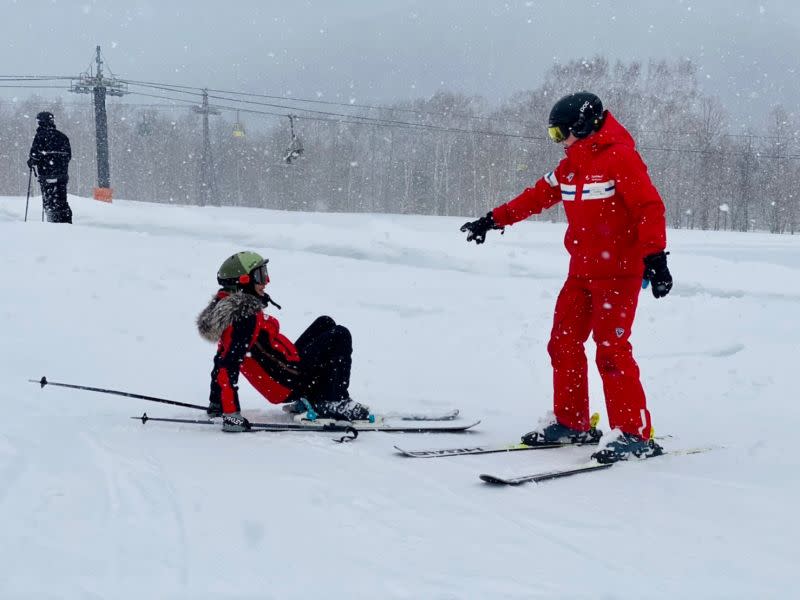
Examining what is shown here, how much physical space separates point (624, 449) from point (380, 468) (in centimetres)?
128

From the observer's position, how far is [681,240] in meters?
19.4

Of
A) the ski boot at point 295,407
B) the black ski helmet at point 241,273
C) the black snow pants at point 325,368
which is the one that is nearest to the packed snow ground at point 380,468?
the ski boot at point 295,407

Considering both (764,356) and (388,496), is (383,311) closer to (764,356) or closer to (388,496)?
(764,356)

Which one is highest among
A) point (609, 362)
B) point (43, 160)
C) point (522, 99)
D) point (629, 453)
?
point (522, 99)

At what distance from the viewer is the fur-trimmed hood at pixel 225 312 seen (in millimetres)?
4297

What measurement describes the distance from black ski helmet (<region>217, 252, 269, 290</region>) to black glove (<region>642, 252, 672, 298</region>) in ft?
6.82

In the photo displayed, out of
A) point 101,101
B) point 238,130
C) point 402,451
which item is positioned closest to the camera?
point 402,451

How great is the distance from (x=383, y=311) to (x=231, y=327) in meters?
4.44

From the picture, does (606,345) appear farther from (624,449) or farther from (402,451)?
(402,451)

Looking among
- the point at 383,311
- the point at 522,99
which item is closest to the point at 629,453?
the point at 383,311

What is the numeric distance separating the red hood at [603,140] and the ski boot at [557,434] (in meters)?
1.47

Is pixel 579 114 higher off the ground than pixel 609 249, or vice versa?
Answer: pixel 579 114

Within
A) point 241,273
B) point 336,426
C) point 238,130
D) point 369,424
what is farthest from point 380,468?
point 238,130

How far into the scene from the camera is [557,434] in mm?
4258
